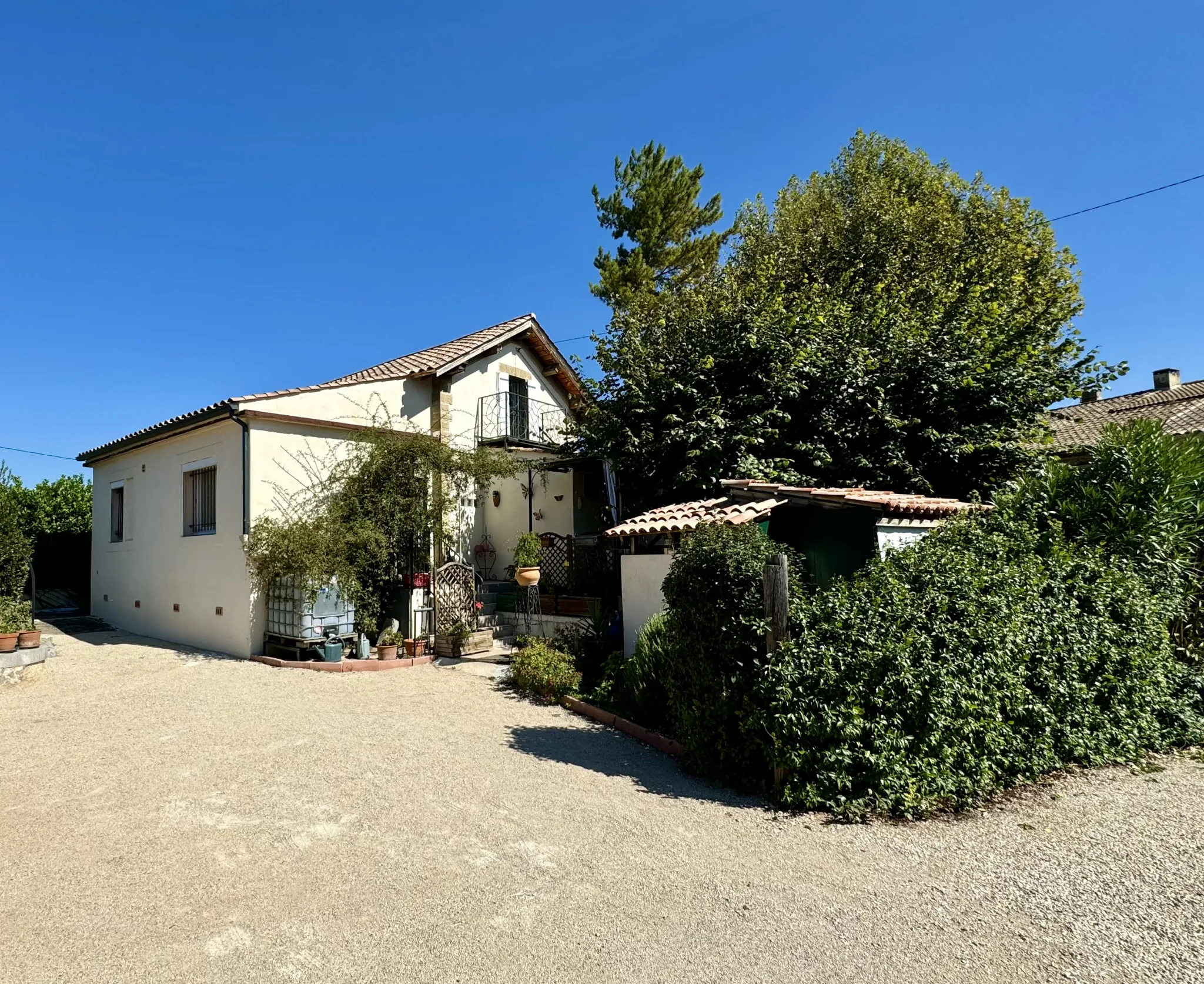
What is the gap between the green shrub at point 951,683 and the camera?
5176mm

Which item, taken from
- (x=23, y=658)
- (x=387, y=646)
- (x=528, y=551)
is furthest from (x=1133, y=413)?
(x=23, y=658)

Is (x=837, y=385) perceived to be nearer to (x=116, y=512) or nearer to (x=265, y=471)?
(x=265, y=471)

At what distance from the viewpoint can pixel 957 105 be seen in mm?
11570

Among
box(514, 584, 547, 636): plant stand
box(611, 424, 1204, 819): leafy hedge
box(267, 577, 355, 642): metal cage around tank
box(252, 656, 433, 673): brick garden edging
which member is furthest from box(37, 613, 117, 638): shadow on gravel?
box(611, 424, 1204, 819): leafy hedge

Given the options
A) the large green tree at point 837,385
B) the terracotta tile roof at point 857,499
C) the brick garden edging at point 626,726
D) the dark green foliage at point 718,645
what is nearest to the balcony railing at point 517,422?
the large green tree at point 837,385

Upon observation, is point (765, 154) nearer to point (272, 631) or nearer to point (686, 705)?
point (686, 705)

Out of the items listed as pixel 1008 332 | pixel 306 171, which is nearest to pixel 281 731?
pixel 306 171

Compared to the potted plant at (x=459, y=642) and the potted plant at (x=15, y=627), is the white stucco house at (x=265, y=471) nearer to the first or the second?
the potted plant at (x=15, y=627)

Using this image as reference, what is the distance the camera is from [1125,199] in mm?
14203

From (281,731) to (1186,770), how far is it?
918 centimetres

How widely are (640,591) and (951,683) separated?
5173 millimetres

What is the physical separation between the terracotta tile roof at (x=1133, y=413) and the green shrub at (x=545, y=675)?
43.9 ft

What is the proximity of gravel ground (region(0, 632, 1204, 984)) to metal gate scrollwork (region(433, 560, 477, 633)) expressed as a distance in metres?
5.09

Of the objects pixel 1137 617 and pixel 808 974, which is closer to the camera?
pixel 808 974
